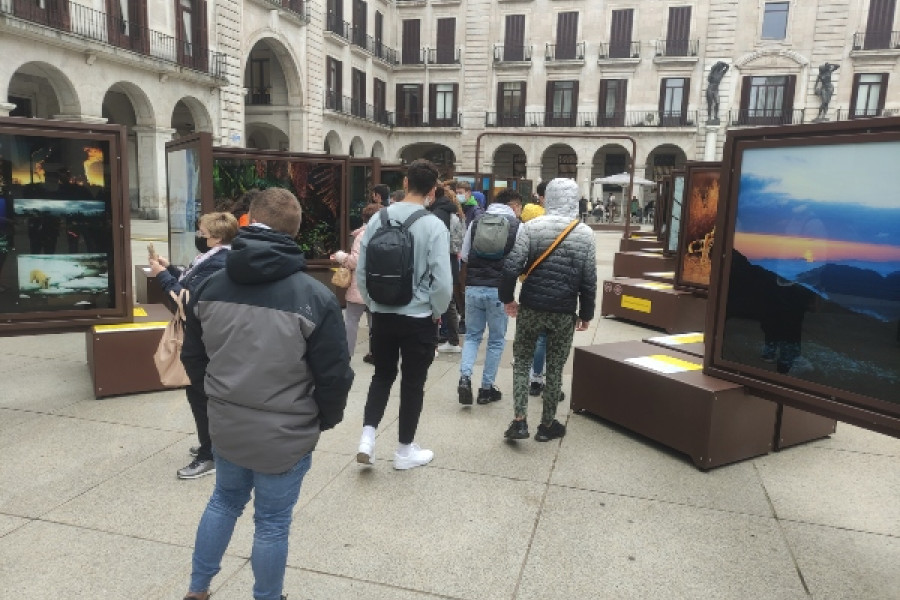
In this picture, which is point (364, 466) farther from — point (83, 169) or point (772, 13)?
point (772, 13)

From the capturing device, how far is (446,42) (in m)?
37.2

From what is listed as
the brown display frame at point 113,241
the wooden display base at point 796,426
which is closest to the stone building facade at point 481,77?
the brown display frame at point 113,241

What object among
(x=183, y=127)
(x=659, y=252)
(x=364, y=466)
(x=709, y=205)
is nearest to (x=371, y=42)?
(x=183, y=127)

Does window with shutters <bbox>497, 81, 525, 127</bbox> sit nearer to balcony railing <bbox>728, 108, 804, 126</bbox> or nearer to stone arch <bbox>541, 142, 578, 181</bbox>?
stone arch <bbox>541, 142, 578, 181</bbox>

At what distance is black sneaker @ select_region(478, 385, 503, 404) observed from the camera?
5.13m

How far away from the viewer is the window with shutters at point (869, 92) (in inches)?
1238

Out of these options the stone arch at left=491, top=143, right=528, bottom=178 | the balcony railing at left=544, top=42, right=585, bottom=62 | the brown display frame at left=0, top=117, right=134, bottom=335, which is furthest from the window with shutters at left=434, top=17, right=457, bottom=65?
the brown display frame at left=0, top=117, right=134, bottom=335

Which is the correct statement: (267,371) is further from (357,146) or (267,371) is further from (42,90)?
(357,146)

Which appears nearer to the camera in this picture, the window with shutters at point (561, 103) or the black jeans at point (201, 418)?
the black jeans at point (201, 418)

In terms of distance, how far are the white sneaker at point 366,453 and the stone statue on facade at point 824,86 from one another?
33556mm

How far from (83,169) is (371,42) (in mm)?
32615

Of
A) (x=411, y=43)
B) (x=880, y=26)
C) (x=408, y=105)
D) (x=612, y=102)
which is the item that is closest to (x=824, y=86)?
(x=880, y=26)

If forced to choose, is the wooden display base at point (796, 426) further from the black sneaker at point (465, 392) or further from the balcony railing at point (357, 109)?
the balcony railing at point (357, 109)

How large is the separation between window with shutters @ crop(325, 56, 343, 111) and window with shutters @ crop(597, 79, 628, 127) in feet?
46.7
